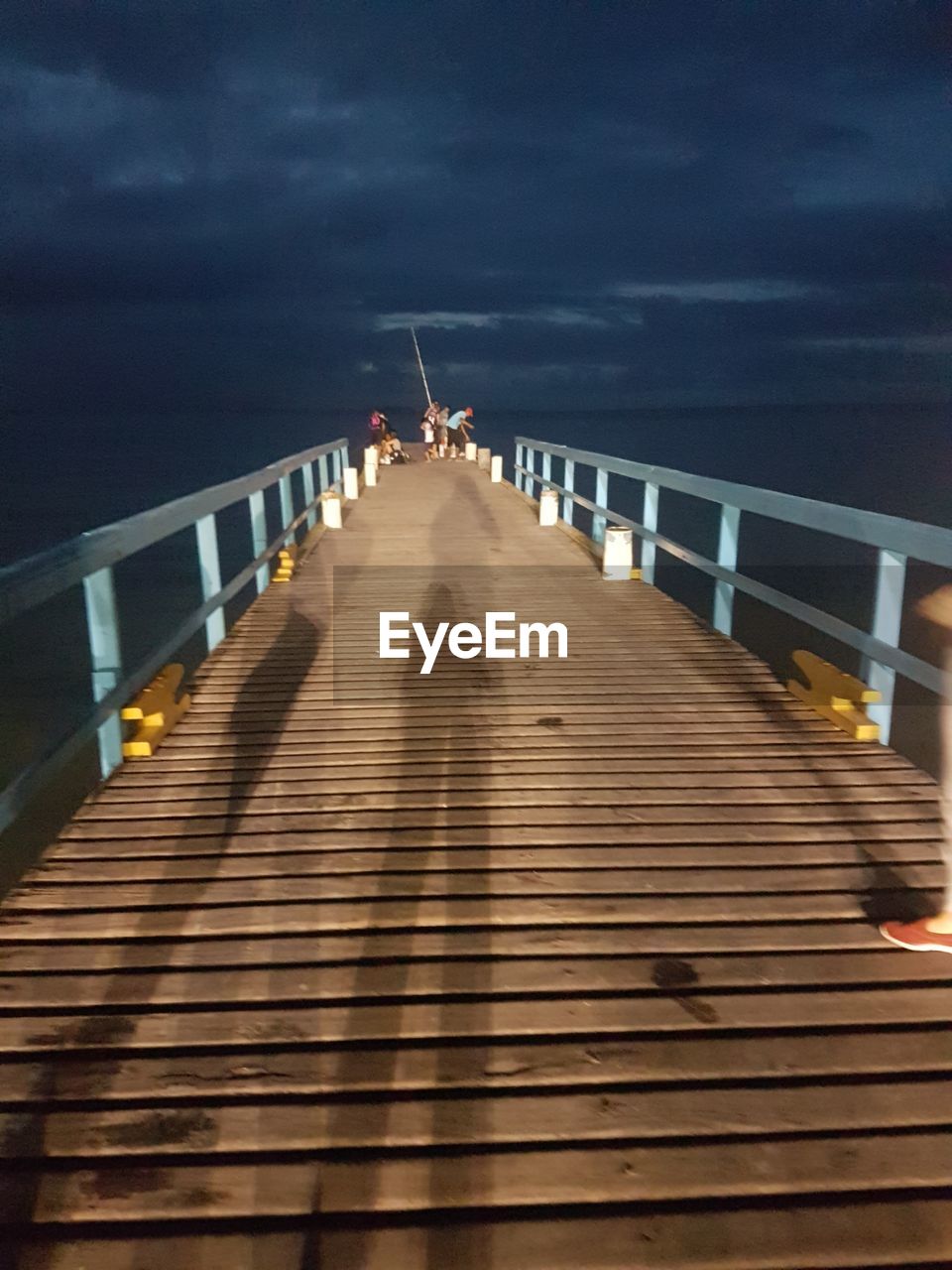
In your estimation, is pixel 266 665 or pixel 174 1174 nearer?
pixel 174 1174

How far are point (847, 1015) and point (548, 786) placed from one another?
1.75 m

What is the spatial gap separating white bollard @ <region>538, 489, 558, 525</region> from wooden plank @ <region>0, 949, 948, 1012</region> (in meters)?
9.59

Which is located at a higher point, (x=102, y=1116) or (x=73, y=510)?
(x=102, y=1116)

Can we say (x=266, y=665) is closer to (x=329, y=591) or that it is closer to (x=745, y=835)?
(x=329, y=591)

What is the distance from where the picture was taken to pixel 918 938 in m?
2.94

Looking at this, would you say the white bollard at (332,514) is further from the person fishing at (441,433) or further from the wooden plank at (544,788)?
the person fishing at (441,433)

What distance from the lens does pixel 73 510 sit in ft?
145

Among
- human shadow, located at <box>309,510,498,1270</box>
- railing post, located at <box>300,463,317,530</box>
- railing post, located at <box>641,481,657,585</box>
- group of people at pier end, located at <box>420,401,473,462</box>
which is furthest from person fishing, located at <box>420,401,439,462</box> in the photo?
human shadow, located at <box>309,510,498,1270</box>

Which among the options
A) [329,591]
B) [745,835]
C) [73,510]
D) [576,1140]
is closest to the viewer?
[576,1140]

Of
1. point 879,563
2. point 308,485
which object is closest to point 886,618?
point 879,563

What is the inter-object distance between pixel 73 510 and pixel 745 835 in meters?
46.1

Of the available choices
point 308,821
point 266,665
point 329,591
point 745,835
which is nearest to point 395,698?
point 266,665

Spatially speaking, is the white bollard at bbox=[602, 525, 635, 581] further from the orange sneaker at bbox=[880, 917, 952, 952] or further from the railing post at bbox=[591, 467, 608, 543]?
the orange sneaker at bbox=[880, 917, 952, 952]

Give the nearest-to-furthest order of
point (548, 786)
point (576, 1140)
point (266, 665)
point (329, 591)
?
point (576, 1140) < point (548, 786) < point (266, 665) < point (329, 591)
